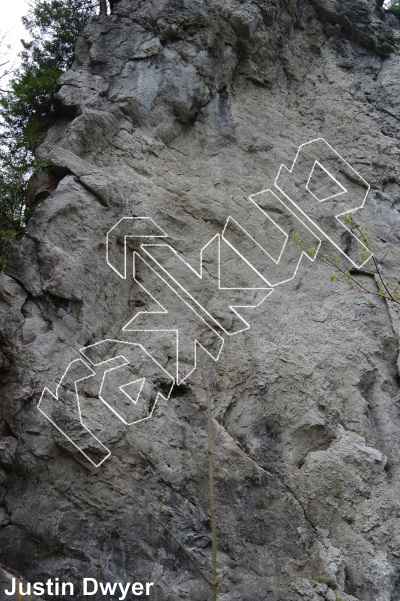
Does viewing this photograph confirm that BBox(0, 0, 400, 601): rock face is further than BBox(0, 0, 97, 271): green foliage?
No

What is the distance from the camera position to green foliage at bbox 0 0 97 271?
7430 millimetres

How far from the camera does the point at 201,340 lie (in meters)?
6.76

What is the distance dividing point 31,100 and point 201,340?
439 centimetres

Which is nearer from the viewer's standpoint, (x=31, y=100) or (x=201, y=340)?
(x=201, y=340)

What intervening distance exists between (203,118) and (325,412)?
4427 mm

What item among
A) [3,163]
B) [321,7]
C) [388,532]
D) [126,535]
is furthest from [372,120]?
[126,535]

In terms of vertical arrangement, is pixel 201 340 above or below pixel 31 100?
below

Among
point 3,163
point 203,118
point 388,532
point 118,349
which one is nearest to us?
point 388,532

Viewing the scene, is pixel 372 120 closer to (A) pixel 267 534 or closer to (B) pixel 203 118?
(B) pixel 203 118

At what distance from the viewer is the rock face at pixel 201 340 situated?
5465 mm

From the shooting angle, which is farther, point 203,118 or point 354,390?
point 203,118

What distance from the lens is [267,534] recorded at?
5.71m

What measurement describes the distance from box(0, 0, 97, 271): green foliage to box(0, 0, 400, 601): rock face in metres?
0.42

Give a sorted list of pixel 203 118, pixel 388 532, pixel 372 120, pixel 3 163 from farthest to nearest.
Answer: pixel 372 120
pixel 203 118
pixel 3 163
pixel 388 532
